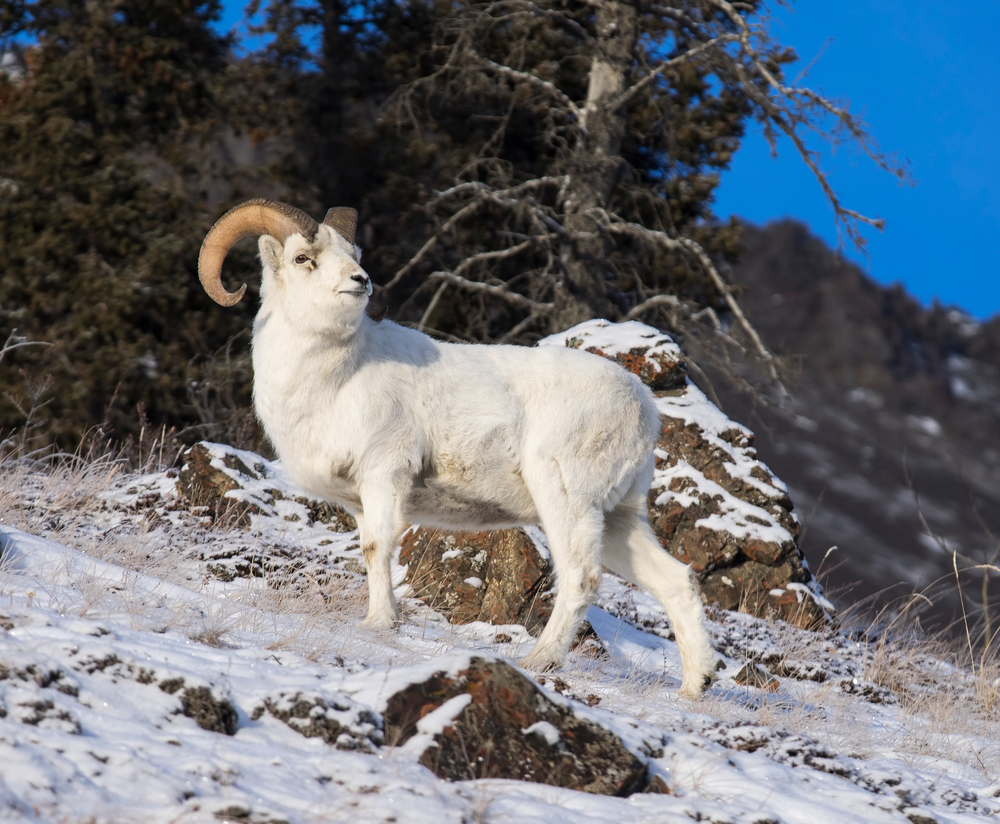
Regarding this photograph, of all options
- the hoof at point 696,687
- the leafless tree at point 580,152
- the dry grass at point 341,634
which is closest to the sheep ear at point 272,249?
the dry grass at point 341,634

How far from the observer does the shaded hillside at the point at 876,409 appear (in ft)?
165

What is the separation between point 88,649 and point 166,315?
40.1ft

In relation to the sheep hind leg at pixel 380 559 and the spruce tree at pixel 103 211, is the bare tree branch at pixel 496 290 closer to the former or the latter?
the spruce tree at pixel 103 211

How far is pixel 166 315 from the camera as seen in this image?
15.1 m

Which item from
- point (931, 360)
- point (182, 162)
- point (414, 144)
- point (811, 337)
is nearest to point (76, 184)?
point (182, 162)

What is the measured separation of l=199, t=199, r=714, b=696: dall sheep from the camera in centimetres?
553

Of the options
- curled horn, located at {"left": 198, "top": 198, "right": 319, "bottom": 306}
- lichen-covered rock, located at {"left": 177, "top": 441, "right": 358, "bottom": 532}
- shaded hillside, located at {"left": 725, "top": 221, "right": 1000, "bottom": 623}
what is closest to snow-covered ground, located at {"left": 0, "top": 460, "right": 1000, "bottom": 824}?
lichen-covered rock, located at {"left": 177, "top": 441, "right": 358, "bottom": 532}

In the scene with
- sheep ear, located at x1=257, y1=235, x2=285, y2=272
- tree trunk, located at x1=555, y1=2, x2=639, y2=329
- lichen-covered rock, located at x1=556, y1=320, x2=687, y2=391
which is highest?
tree trunk, located at x1=555, y1=2, x2=639, y2=329

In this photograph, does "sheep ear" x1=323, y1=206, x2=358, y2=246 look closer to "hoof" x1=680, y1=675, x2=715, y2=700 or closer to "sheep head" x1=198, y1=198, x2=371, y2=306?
"sheep head" x1=198, y1=198, x2=371, y2=306

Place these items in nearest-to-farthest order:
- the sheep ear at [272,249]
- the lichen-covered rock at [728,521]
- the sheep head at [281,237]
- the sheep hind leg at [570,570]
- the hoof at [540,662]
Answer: the hoof at [540,662] < the sheep hind leg at [570,570] < the sheep head at [281,237] < the sheep ear at [272,249] < the lichen-covered rock at [728,521]

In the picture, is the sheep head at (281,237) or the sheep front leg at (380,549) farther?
the sheep head at (281,237)

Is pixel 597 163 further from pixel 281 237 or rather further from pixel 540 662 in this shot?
pixel 540 662

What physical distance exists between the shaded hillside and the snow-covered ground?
125 feet

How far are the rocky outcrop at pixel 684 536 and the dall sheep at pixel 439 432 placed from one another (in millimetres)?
1010
